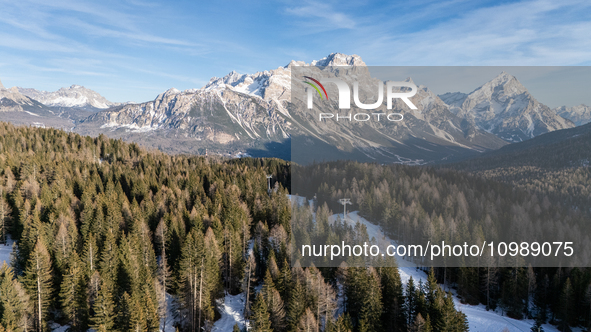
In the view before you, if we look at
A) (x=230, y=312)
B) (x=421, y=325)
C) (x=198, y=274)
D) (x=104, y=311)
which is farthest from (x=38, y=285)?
(x=421, y=325)

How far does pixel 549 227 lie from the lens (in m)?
85.4

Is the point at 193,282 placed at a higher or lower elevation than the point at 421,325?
higher

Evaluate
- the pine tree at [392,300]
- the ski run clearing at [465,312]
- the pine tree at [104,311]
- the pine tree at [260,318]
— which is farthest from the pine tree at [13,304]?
the pine tree at [392,300]

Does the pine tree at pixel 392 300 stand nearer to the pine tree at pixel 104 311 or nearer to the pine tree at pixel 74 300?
the pine tree at pixel 104 311

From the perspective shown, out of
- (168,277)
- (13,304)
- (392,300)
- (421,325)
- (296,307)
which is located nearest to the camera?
(13,304)

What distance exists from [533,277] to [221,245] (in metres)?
60.8

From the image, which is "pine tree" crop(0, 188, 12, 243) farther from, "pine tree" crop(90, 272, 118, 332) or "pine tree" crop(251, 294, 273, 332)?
"pine tree" crop(251, 294, 273, 332)

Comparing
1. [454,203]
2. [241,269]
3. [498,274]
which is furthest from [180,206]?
[454,203]

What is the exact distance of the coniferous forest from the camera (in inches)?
1623

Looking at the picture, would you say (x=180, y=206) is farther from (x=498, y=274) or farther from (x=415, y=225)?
(x=498, y=274)

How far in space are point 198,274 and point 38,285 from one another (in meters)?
19.9

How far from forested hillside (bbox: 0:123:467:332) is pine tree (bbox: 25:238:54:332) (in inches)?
5.1

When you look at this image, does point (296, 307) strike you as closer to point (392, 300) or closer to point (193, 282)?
point (193, 282)

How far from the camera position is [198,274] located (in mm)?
48844
